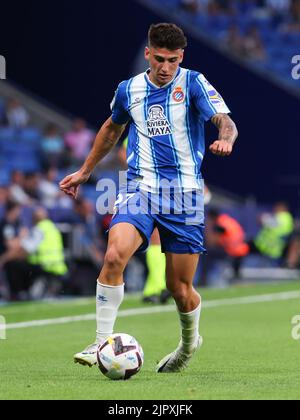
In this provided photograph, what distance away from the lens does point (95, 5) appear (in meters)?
26.0

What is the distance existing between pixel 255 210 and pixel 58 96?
18.6 ft

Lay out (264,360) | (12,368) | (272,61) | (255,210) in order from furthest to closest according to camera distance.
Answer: (272,61), (255,210), (264,360), (12,368)

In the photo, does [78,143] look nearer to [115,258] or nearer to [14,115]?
[14,115]

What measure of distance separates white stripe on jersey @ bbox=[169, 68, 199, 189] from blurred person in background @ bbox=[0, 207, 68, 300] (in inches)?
411

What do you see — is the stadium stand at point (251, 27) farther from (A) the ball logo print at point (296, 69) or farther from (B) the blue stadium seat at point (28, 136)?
Result: (B) the blue stadium seat at point (28, 136)

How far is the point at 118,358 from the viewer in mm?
7852

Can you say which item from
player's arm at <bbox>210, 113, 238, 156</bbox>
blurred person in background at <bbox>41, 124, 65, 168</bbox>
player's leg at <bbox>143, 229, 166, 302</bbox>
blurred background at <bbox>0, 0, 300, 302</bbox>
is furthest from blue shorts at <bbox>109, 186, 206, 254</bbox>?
blurred person in background at <bbox>41, 124, 65, 168</bbox>

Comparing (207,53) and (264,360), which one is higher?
(264,360)

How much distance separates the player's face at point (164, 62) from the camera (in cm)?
815

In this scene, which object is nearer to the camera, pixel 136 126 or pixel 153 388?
pixel 153 388

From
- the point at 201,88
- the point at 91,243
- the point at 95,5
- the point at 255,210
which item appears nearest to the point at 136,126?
the point at 201,88

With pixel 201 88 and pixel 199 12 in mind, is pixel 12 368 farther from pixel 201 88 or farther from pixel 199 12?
pixel 199 12

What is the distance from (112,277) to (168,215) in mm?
634

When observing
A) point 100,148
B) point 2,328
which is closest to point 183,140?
point 100,148
